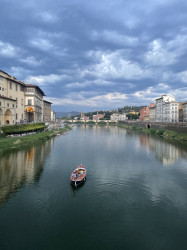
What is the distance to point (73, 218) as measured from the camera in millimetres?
15938

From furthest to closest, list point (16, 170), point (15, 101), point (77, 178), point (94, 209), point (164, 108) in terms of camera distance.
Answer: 1. point (164, 108)
2. point (15, 101)
3. point (16, 170)
4. point (77, 178)
5. point (94, 209)

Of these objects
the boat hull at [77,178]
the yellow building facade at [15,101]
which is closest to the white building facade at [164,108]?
the yellow building facade at [15,101]

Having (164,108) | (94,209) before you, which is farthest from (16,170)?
(164,108)

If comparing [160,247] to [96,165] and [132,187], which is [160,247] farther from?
[96,165]

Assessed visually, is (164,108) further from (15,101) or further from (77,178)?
(77,178)

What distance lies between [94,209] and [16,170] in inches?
646

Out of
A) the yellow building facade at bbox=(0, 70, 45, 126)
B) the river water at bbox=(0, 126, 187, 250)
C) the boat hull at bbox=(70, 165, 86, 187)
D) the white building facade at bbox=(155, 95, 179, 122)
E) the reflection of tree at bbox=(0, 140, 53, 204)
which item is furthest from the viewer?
the white building facade at bbox=(155, 95, 179, 122)

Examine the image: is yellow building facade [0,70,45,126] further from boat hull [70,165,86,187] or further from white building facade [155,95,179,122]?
white building facade [155,95,179,122]

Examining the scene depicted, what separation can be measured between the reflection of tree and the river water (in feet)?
0.37

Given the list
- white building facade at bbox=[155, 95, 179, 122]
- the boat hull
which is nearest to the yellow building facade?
the boat hull

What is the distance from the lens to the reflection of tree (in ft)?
72.5

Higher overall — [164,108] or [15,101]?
[164,108]

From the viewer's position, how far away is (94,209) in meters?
17.3

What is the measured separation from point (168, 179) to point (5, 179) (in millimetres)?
21565
